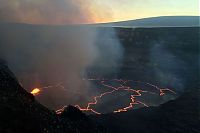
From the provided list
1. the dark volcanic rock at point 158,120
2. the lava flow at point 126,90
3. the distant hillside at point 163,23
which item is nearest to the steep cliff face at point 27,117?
the dark volcanic rock at point 158,120

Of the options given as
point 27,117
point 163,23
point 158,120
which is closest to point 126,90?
point 158,120

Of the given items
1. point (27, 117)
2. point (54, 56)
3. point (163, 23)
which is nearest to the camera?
point (27, 117)

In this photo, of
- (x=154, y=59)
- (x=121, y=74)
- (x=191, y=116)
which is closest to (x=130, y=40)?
(x=154, y=59)

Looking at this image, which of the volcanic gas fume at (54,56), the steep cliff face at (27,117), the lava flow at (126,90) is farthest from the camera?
the volcanic gas fume at (54,56)

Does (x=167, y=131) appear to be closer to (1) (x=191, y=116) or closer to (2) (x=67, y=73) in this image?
(1) (x=191, y=116)

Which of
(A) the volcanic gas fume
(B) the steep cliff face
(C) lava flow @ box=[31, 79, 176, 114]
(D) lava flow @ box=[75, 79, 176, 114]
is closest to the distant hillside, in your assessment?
(A) the volcanic gas fume

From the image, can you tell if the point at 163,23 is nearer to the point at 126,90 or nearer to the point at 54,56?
the point at 54,56

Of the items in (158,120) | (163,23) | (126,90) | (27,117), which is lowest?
(27,117)

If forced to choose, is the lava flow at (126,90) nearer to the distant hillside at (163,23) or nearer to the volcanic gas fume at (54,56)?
the volcanic gas fume at (54,56)
